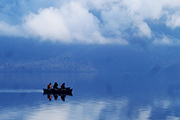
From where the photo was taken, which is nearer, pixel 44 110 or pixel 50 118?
pixel 50 118

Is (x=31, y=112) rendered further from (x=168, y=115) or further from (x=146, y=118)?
(x=168, y=115)

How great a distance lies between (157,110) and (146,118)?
9252 mm

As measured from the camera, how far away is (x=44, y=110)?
57.9 meters

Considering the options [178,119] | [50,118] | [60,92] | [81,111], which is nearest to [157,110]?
[178,119]

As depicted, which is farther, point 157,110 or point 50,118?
point 157,110

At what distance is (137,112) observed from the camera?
56500 mm

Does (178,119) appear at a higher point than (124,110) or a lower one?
lower

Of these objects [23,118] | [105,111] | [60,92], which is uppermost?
[60,92]

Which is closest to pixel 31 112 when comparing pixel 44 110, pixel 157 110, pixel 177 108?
pixel 44 110

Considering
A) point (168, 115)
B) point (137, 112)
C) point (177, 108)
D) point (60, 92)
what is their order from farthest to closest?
point (60, 92) → point (177, 108) → point (137, 112) → point (168, 115)

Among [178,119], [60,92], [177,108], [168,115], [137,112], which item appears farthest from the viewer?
[60,92]

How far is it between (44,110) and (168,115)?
21.7 meters

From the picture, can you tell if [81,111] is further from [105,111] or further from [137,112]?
[137,112]

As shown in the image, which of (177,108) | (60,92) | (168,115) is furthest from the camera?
(60,92)
